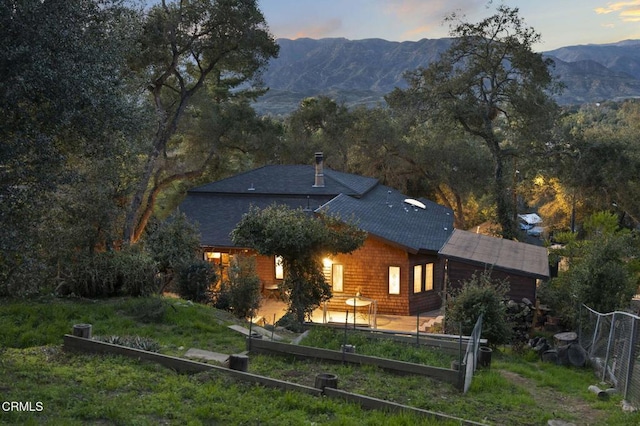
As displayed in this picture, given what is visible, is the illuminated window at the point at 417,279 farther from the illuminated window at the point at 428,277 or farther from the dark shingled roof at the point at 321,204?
the dark shingled roof at the point at 321,204

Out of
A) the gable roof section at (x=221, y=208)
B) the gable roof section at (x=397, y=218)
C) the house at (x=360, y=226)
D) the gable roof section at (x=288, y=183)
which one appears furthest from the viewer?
the gable roof section at (x=288, y=183)

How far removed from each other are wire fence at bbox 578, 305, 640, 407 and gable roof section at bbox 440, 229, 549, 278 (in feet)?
9.86

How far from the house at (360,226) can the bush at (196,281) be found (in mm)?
2334

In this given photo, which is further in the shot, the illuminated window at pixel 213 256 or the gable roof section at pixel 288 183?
the gable roof section at pixel 288 183

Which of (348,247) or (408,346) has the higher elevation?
(348,247)

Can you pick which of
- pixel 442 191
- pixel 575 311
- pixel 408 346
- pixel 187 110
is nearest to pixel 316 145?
pixel 442 191

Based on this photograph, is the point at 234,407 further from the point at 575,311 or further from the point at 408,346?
the point at 575,311

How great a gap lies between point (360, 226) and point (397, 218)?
3.52 m

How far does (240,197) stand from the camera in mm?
25891

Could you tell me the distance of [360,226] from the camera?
2003 centimetres

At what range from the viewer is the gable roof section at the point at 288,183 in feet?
82.7

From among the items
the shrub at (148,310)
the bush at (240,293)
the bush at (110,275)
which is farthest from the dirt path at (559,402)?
the bush at (110,275)

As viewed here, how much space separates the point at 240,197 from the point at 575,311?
15445mm

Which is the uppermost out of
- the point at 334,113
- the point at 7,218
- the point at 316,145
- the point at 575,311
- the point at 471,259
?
the point at 334,113
